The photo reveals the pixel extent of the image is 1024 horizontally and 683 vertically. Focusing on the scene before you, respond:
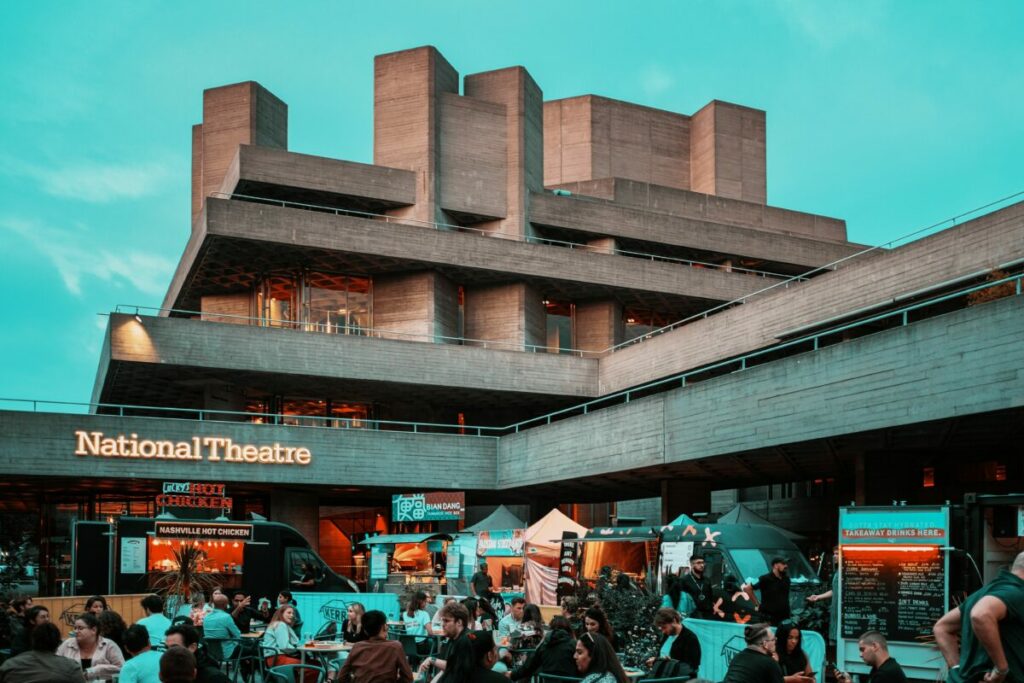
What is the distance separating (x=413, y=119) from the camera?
45.3m

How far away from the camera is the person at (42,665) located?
7.45m

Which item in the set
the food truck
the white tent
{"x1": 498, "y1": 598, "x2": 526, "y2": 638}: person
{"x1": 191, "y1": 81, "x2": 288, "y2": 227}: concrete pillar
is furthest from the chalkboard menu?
{"x1": 191, "y1": 81, "x2": 288, "y2": 227}: concrete pillar

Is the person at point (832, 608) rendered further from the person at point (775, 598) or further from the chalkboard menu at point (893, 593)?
the person at point (775, 598)

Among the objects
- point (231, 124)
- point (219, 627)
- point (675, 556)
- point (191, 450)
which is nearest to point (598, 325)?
point (191, 450)

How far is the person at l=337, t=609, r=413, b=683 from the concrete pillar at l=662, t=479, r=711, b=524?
78.9 ft

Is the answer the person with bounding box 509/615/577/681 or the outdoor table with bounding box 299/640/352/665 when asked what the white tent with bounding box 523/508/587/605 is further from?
the person with bounding box 509/615/577/681

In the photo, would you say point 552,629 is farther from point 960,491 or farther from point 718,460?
point 960,491

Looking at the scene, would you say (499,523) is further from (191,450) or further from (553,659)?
(553,659)

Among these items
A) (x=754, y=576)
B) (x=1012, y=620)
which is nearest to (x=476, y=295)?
(x=754, y=576)

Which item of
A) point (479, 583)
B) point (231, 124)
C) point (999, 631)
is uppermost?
point (231, 124)

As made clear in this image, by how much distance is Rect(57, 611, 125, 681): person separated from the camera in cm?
997

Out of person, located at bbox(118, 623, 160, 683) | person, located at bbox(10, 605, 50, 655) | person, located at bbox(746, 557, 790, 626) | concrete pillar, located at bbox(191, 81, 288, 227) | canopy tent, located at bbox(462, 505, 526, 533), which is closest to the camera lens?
person, located at bbox(118, 623, 160, 683)

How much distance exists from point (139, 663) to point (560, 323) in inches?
1571

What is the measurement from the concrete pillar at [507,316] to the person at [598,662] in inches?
1398
